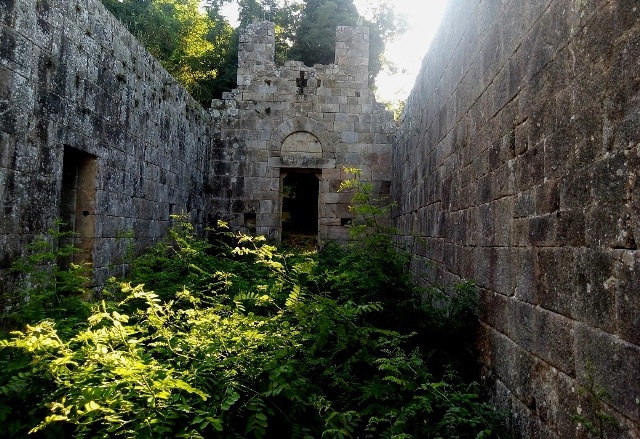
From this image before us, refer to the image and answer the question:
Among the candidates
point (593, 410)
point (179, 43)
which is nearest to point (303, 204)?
point (179, 43)

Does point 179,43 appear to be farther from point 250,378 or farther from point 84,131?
point 250,378

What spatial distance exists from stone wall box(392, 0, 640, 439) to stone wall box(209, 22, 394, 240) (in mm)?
7789

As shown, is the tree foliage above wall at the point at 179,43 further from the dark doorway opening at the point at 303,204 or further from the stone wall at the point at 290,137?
the stone wall at the point at 290,137

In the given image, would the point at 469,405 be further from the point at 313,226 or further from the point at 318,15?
the point at 318,15

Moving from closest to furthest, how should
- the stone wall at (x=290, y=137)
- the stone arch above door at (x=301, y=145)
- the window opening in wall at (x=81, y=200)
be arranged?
1. the window opening in wall at (x=81, y=200)
2. the stone wall at (x=290, y=137)
3. the stone arch above door at (x=301, y=145)

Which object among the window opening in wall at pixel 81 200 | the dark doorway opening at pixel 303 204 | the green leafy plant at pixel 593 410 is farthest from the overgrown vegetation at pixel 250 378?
the dark doorway opening at pixel 303 204

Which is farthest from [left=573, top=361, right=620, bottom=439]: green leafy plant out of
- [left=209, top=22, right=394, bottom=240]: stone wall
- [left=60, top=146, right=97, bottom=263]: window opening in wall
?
[left=209, top=22, right=394, bottom=240]: stone wall

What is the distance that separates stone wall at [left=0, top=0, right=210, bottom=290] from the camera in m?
4.77

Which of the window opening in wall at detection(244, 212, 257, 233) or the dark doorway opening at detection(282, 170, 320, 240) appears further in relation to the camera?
the dark doorway opening at detection(282, 170, 320, 240)

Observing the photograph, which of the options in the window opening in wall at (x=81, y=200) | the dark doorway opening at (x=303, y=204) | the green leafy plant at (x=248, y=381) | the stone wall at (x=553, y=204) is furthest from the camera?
the dark doorway opening at (x=303, y=204)

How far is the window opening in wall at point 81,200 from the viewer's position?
650 cm

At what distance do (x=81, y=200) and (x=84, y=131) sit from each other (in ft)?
3.02

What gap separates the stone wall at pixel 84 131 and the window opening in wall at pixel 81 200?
0.01 metres

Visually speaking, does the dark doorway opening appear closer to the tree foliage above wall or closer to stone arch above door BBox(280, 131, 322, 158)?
the tree foliage above wall
